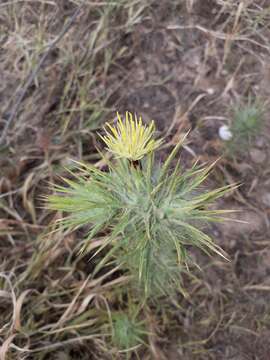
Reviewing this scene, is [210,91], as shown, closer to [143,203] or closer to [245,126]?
[245,126]


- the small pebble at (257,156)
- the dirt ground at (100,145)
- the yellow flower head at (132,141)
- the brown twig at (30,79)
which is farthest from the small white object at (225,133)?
the yellow flower head at (132,141)

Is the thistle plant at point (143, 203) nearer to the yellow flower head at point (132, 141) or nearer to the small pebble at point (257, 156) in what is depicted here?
the yellow flower head at point (132, 141)

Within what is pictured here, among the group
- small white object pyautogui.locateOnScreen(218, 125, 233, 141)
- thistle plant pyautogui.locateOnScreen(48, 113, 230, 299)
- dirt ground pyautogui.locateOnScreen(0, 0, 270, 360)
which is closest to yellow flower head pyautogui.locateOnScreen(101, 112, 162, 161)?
thistle plant pyautogui.locateOnScreen(48, 113, 230, 299)

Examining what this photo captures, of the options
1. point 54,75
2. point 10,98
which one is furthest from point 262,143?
point 10,98

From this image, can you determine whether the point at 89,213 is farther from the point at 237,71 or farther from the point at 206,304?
the point at 237,71

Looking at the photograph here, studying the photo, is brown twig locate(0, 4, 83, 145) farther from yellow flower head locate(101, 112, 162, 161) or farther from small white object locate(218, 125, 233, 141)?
yellow flower head locate(101, 112, 162, 161)

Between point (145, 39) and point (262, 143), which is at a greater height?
point (145, 39)
